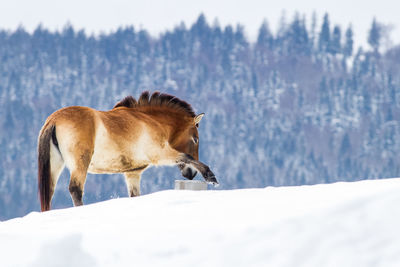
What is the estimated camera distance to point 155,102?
9.84m

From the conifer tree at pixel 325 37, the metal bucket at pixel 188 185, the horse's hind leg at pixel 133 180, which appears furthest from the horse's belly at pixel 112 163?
the conifer tree at pixel 325 37

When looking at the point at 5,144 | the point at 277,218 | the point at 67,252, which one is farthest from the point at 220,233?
the point at 5,144

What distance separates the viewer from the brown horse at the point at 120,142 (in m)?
8.19

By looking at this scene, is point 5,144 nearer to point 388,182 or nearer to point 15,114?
point 15,114

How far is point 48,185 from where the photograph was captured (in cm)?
792

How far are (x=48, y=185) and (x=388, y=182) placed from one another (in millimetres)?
4338

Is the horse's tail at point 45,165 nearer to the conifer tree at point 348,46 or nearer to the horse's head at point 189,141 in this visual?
the horse's head at point 189,141

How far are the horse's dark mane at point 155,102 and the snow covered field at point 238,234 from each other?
5004mm

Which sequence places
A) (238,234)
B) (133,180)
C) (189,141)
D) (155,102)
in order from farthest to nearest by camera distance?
(155,102), (189,141), (133,180), (238,234)

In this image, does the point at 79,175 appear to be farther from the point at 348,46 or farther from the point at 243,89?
the point at 348,46

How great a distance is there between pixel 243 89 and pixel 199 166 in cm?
16233

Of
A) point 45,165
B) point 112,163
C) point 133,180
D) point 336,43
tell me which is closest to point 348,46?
point 336,43

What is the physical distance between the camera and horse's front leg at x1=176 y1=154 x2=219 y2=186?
857cm

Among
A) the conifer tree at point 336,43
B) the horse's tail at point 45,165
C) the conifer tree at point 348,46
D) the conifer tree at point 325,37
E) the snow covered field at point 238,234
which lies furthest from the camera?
the conifer tree at point 348,46
